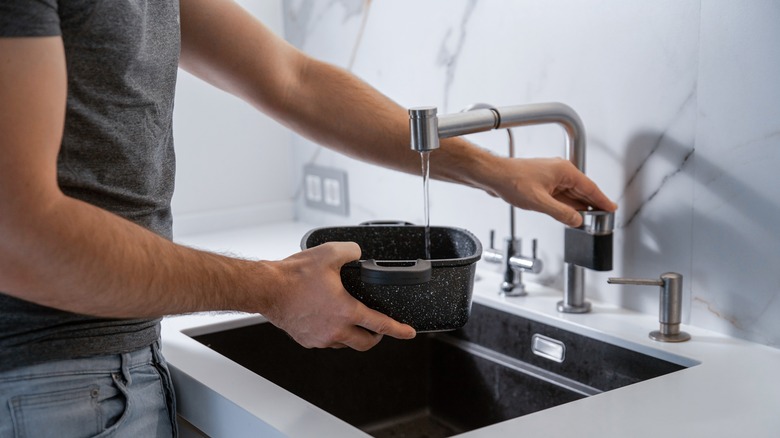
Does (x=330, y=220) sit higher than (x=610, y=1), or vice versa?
(x=610, y=1)

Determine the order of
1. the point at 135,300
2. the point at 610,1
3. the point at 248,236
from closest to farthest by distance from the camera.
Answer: the point at 135,300 → the point at 610,1 → the point at 248,236

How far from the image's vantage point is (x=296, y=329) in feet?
3.40

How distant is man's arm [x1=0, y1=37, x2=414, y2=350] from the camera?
0.83 metres

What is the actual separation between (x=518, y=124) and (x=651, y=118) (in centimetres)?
20

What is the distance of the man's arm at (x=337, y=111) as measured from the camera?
1301 millimetres

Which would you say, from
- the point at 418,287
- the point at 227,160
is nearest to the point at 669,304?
the point at 418,287

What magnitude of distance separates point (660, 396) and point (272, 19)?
4.61 ft

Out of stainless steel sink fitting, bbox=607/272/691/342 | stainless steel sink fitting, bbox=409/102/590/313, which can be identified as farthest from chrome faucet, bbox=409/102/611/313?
stainless steel sink fitting, bbox=607/272/691/342

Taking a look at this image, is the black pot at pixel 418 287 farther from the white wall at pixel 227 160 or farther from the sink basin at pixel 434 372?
the white wall at pixel 227 160

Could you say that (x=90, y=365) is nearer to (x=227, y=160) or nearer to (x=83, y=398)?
(x=83, y=398)

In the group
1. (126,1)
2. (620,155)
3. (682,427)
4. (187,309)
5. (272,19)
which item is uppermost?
(272,19)

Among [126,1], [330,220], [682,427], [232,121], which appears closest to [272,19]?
[232,121]

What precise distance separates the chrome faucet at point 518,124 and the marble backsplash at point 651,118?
0.22ft

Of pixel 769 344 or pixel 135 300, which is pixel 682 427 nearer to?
→ pixel 769 344
